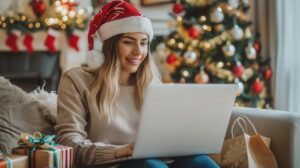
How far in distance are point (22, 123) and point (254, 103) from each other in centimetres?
252

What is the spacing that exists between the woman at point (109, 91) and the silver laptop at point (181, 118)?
0.13 meters

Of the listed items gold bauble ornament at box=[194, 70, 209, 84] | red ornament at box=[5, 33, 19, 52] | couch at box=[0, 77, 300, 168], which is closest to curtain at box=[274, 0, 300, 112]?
gold bauble ornament at box=[194, 70, 209, 84]

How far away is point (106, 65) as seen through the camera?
2.12 m

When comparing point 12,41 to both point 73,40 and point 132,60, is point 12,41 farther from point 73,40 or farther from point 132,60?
point 132,60

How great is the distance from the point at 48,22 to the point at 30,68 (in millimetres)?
478

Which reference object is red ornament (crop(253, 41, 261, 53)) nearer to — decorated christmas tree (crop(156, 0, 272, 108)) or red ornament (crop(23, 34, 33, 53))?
decorated christmas tree (crop(156, 0, 272, 108))

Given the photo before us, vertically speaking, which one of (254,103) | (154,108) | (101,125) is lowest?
(254,103)

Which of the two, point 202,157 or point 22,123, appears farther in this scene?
point 22,123

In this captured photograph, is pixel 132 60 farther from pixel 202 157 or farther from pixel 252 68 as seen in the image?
pixel 252 68

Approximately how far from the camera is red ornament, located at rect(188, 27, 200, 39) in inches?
160

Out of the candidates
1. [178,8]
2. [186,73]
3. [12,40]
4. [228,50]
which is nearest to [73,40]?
[12,40]

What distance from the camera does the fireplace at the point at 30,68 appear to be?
4852mm

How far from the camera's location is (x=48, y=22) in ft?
16.1

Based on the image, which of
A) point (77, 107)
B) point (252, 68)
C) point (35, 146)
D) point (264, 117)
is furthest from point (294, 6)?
point (35, 146)
